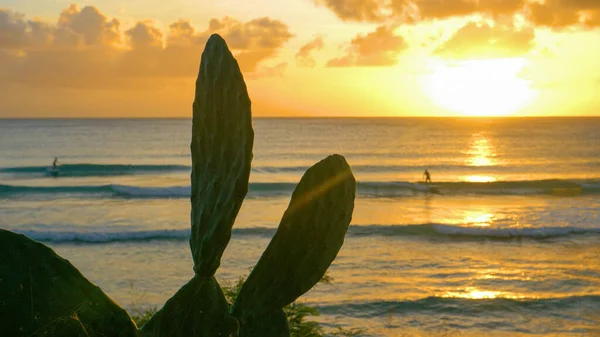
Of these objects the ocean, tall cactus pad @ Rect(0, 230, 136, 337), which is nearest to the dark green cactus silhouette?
tall cactus pad @ Rect(0, 230, 136, 337)

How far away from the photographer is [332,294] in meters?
12.2

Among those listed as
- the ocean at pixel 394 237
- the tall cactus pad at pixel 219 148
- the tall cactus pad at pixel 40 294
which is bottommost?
the ocean at pixel 394 237

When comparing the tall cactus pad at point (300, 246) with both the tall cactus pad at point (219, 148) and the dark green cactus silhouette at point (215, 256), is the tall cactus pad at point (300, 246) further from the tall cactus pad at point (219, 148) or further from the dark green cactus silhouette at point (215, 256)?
the tall cactus pad at point (219, 148)

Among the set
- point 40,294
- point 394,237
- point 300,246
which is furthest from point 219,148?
point 394,237

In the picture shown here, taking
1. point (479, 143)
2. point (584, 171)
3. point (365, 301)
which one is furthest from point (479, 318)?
point (479, 143)

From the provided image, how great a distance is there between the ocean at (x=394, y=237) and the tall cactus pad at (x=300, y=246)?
684 cm

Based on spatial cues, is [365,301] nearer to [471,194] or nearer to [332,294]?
[332,294]

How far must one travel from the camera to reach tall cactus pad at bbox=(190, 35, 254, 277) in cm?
243

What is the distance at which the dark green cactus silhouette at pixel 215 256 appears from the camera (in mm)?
2096

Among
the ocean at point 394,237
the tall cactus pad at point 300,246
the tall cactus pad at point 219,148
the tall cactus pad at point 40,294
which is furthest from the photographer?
the ocean at point 394,237

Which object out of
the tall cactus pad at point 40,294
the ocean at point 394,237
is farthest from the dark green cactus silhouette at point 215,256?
the ocean at point 394,237

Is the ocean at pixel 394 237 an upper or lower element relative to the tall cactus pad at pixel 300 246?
lower

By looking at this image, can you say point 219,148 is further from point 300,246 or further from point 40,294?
point 40,294

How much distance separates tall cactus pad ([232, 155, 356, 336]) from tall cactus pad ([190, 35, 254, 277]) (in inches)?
10.8
